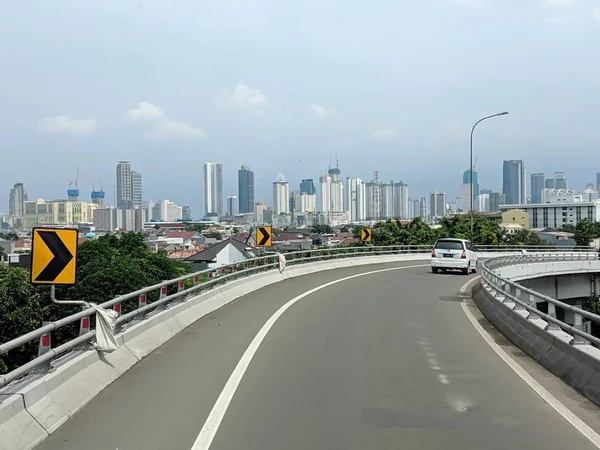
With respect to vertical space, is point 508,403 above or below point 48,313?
above

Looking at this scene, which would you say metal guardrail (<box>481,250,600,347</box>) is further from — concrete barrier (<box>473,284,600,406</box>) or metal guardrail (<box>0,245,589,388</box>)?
metal guardrail (<box>0,245,589,388</box>)

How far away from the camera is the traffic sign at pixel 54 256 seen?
8.66 meters

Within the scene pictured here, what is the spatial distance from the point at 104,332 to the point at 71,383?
4.67 feet

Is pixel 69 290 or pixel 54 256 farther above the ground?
pixel 54 256

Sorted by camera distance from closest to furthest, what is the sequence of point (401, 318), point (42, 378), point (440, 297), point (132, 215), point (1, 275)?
1. point (42, 378)
2. point (401, 318)
3. point (440, 297)
4. point (1, 275)
5. point (132, 215)

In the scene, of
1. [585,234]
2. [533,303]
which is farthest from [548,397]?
[585,234]

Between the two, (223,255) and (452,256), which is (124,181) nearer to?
(223,255)

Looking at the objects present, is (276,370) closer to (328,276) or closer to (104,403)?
(104,403)

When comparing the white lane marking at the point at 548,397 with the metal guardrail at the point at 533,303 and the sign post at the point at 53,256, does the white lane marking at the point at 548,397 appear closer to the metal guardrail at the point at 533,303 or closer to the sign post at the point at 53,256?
the metal guardrail at the point at 533,303

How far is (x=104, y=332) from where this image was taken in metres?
8.87

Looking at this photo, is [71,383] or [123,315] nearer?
[71,383]

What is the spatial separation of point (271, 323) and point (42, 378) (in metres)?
7.89

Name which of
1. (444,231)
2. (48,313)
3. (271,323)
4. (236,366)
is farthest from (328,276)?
(444,231)

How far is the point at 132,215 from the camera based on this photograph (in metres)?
142
